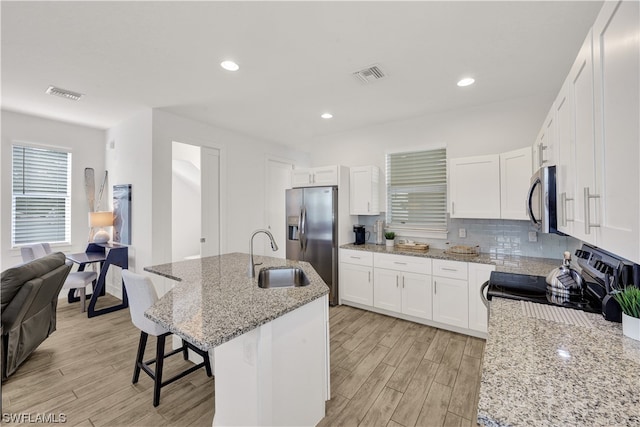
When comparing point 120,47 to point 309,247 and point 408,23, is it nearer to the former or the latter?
point 408,23

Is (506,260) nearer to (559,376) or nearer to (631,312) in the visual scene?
(631,312)

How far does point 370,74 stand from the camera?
8.30ft

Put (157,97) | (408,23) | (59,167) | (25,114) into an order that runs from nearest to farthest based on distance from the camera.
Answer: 1. (408,23)
2. (157,97)
3. (25,114)
4. (59,167)

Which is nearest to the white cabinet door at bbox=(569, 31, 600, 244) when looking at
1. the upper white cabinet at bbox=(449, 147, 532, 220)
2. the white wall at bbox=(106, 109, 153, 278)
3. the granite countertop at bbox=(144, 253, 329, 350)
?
the granite countertop at bbox=(144, 253, 329, 350)

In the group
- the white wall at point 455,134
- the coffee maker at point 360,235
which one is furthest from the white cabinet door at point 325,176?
the coffee maker at point 360,235

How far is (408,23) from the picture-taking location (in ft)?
6.06

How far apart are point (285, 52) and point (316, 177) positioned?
206 cm

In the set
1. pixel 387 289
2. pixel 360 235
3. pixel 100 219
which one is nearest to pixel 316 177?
pixel 360 235

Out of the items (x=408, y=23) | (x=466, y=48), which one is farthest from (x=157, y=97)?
(x=466, y=48)

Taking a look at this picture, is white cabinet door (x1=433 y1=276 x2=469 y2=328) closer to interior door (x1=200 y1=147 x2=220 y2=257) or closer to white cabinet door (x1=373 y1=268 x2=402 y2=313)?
white cabinet door (x1=373 y1=268 x2=402 y2=313)

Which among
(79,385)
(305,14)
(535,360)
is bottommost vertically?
(79,385)

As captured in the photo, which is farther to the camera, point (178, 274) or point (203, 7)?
point (178, 274)

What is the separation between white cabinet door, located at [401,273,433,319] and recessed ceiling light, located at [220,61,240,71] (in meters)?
2.90

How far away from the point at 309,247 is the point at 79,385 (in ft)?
8.90
